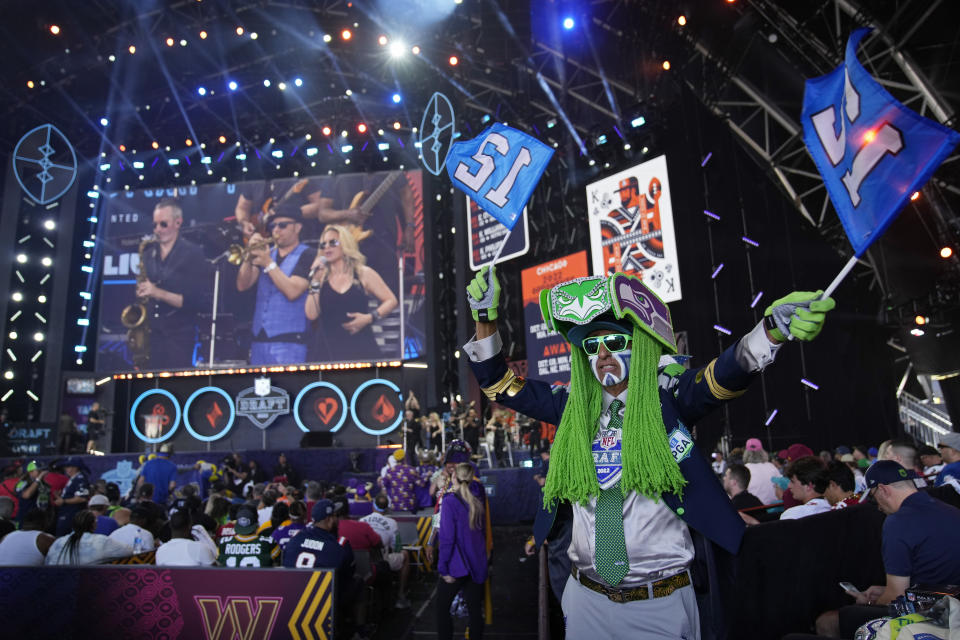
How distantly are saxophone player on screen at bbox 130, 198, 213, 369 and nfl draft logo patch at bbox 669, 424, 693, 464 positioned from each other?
2031 cm

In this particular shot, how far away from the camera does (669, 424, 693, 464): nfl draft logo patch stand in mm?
2508

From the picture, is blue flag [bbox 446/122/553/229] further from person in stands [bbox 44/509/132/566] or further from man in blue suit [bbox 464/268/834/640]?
person in stands [bbox 44/509/132/566]

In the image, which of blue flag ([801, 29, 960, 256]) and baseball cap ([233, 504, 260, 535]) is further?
baseball cap ([233, 504, 260, 535])

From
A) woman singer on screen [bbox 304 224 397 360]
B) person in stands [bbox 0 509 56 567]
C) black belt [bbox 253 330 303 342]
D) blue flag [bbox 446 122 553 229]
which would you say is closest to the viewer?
blue flag [bbox 446 122 553 229]

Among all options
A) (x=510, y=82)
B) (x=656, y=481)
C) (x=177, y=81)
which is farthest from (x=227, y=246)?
(x=656, y=481)

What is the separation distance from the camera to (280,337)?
20.0m

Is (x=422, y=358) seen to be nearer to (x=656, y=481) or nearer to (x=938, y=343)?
(x=938, y=343)

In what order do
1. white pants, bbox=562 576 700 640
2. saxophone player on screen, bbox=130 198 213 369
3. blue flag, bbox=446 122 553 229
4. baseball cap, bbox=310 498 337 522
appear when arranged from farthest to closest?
saxophone player on screen, bbox=130 198 213 369
baseball cap, bbox=310 498 337 522
blue flag, bbox=446 122 553 229
white pants, bbox=562 576 700 640

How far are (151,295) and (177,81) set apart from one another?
22.7 ft

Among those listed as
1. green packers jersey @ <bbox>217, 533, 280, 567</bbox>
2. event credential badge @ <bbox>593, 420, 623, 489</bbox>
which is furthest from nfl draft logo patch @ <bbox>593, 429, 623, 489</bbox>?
green packers jersey @ <bbox>217, 533, 280, 567</bbox>

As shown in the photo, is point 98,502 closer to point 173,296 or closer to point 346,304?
point 346,304

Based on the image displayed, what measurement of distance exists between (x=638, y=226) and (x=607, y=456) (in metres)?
13.1

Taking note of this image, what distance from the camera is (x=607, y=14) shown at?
55.0 feet

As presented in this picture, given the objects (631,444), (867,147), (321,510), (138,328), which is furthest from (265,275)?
(867,147)
